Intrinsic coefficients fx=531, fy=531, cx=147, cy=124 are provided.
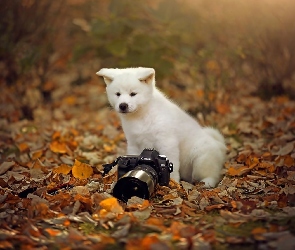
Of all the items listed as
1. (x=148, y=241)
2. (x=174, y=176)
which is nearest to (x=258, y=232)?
(x=148, y=241)

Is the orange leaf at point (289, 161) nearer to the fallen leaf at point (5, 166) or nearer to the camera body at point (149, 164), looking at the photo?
the camera body at point (149, 164)

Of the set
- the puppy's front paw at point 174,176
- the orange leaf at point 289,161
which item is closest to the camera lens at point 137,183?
the puppy's front paw at point 174,176

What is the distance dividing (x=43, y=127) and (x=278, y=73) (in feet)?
10.5

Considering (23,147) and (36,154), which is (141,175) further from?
(23,147)

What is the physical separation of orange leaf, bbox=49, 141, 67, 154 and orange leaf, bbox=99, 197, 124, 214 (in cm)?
205

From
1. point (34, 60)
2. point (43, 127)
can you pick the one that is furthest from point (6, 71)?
point (43, 127)

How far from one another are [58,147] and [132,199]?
208cm

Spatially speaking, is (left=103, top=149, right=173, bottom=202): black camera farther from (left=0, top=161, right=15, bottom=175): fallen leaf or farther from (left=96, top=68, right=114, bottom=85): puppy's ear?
(left=0, top=161, right=15, bottom=175): fallen leaf

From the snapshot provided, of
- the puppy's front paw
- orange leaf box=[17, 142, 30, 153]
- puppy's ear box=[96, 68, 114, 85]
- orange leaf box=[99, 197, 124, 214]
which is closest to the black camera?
orange leaf box=[99, 197, 124, 214]

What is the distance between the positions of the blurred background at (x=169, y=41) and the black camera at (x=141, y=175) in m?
3.03

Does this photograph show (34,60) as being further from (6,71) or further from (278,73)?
(278,73)

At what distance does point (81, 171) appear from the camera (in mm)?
4164

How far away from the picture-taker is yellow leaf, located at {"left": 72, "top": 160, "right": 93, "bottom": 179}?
414 cm

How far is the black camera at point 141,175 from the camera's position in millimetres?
3326
